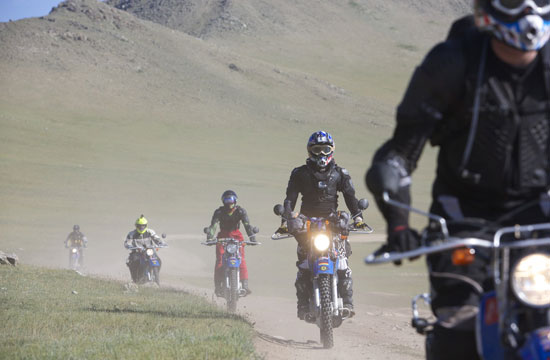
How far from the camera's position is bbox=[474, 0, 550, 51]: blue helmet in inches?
133

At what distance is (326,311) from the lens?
967cm

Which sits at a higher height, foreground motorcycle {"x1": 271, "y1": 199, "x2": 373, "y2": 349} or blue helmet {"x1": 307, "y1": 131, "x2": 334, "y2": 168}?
blue helmet {"x1": 307, "y1": 131, "x2": 334, "y2": 168}

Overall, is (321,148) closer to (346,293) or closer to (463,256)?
(346,293)

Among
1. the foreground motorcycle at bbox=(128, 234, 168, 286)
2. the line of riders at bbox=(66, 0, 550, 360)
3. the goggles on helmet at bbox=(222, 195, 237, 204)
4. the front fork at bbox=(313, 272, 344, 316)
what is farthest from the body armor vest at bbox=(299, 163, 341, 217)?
the foreground motorcycle at bbox=(128, 234, 168, 286)

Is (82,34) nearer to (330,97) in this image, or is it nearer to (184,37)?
A: (184,37)

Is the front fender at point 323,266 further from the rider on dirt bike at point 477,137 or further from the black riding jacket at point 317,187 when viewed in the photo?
the rider on dirt bike at point 477,137

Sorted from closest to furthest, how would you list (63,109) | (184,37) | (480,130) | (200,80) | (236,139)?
1. (480,130)
2. (236,139)
3. (63,109)
4. (200,80)
5. (184,37)

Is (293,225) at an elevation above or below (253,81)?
below

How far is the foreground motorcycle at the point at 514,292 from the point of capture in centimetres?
305

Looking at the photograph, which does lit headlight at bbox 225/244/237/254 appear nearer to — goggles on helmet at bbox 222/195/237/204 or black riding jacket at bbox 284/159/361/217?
goggles on helmet at bbox 222/195/237/204

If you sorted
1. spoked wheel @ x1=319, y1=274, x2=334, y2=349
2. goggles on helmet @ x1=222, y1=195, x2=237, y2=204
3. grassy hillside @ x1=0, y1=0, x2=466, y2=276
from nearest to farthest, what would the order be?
spoked wheel @ x1=319, y1=274, x2=334, y2=349
goggles on helmet @ x1=222, y1=195, x2=237, y2=204
grassy hillside @ x1=0, y1=0, x2=466, y2=276

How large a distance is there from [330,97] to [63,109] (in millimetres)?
42543

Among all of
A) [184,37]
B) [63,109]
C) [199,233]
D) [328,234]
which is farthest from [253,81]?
[328,234]

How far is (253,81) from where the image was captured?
126m
